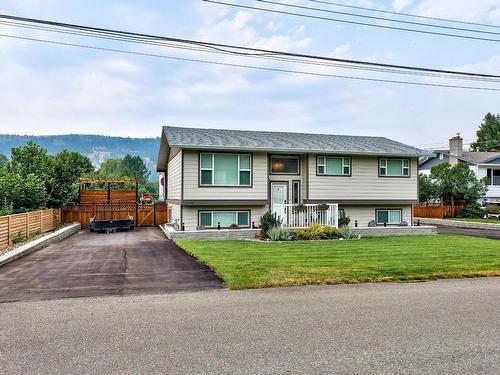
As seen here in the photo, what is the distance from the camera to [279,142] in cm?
2188

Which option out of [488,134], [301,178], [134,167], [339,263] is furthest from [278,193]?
[134,167]

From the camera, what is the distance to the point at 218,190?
19859 millimetres

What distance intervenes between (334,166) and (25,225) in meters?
15.0

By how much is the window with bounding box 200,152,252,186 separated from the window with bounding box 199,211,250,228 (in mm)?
1512

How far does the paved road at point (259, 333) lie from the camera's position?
4449mm

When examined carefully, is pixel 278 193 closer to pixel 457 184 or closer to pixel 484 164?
pixel 457 184

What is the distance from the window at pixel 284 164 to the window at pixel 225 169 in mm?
1553

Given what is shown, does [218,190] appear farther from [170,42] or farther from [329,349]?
[329,349]

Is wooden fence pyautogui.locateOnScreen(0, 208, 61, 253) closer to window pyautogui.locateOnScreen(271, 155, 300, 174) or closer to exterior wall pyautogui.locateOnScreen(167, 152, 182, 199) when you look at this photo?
exterior wall pyautogui.locateOnScreen(167, 152, 182, 199)

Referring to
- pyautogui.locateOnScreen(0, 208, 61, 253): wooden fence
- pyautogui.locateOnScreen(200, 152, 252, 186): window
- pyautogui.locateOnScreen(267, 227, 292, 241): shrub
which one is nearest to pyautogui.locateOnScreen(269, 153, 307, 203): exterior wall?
pyautogui.locateOnScreen(200, 152, 252, 186): window

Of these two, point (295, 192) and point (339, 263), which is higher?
point (295, 192)

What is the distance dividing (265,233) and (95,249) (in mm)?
7311

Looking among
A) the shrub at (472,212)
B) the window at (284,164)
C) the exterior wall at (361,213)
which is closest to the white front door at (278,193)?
the window at (284,164)

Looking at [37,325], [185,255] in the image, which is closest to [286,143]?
[185,255]
